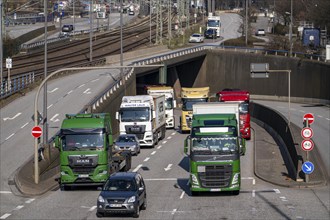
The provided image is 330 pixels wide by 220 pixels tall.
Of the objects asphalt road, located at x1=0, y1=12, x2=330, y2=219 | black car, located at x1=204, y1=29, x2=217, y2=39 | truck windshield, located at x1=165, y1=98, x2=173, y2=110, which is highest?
black car, located at x1=204, y1=29, x2=217, y2=39

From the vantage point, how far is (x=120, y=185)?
3031 centimetres

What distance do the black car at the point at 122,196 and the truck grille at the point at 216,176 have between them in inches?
152

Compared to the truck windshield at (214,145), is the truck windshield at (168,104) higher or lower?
lower

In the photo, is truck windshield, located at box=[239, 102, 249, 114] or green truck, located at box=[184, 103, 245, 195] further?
truck windshield, located at box=[239, 102, 249, 114]

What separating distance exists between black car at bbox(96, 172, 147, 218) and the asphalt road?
30.4 inches

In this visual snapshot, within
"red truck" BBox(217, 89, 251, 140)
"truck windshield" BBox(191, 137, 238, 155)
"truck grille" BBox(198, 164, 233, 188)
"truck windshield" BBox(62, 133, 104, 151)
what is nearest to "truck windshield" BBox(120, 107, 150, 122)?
"red truck" BBox(217, 89, 251, 140)

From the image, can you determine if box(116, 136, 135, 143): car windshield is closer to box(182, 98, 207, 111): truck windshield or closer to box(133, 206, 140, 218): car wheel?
box(182, 98, 207, 111): truck windshield

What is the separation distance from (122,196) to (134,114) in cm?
2504

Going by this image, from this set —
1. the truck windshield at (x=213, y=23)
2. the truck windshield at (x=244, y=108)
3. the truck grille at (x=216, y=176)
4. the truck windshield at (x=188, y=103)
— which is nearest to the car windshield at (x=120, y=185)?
the truck grille at (x=216, y=176)

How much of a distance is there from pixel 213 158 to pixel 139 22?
139618mm

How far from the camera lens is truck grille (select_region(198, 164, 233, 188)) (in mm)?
33750

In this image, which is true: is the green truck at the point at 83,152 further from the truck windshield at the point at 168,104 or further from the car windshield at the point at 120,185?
the truck windshield at the point at 168,104

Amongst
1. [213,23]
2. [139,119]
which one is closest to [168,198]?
[139,119]

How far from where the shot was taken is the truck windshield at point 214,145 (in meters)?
34.0
